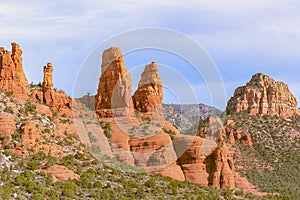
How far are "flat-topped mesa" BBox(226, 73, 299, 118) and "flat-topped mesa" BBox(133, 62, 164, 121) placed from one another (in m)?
46.4

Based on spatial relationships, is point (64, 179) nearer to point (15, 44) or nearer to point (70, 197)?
point (70, 197)

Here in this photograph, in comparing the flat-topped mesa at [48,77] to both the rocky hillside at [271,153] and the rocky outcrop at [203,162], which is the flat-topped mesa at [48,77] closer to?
the rocky outcrop at [203,162]

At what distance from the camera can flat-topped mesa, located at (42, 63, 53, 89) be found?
270 feet

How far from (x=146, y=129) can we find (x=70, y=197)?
27.2 meters

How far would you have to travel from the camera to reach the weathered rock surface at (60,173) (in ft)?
225

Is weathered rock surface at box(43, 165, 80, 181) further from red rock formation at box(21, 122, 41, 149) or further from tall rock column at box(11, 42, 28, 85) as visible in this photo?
tall rock column at box(11, 42, 28, 85)

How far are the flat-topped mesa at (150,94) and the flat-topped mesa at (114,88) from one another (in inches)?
160

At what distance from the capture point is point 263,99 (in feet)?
465

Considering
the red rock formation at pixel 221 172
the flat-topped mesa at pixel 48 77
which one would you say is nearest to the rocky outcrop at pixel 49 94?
the flat-topped mesa at pixel 48 77

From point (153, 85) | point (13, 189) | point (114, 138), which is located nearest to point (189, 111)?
point (153, 85)

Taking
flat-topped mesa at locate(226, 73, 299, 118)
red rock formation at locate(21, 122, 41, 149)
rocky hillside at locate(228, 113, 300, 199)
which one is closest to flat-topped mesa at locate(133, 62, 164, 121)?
rocky hillside at locate(228, 113, 300, 199)

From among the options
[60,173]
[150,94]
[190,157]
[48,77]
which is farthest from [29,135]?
[150,94]

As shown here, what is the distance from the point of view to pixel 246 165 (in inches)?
4646

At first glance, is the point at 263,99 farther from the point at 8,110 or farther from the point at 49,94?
the point at 8,110
